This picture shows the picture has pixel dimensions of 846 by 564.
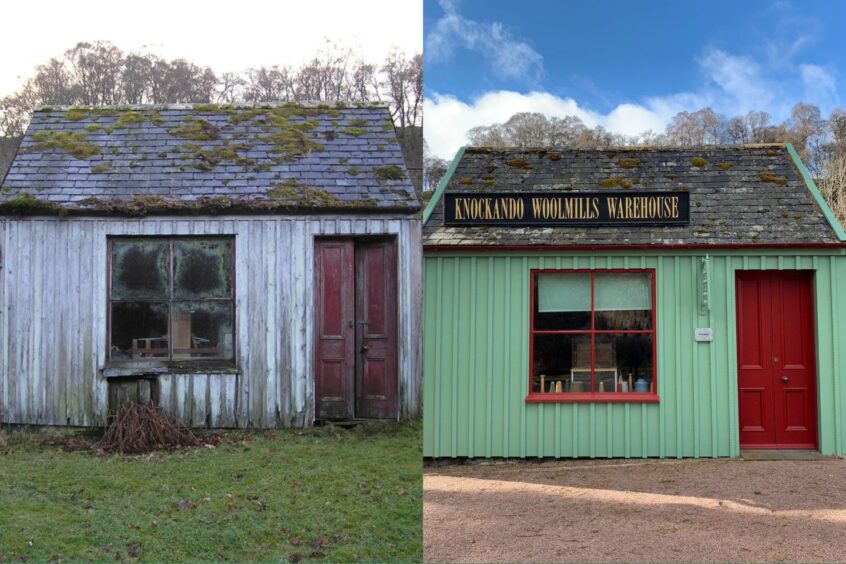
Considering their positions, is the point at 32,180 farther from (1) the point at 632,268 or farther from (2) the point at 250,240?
(1) the point at 632,268

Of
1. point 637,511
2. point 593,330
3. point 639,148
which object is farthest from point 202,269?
point 639,148

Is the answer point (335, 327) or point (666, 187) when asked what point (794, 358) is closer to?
point (666, 187)

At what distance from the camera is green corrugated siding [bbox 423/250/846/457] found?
7484 millimetres

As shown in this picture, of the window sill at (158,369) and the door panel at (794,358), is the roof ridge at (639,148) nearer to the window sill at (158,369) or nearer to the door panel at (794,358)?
the door panel at (794,358)

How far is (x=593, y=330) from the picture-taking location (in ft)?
25.1

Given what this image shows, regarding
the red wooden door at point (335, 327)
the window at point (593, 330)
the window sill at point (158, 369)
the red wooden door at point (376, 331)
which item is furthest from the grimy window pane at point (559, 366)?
the window sill at point (158, 369)

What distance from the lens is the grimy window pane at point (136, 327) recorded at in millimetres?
5703

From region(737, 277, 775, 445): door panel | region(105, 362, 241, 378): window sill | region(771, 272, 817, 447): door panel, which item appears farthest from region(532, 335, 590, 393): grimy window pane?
region(105, 362, 241, 378): window sill

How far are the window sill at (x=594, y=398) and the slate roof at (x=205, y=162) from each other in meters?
2.58

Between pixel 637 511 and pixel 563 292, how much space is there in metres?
2.41

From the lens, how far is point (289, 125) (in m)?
6.28

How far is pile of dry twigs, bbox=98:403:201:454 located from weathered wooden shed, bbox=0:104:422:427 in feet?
0.74

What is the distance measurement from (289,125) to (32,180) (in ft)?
6.24

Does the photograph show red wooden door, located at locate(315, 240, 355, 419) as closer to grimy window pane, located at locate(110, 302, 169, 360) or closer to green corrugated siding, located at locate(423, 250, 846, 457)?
grimy window pane, located at locate(110, 302, 169, 360)
